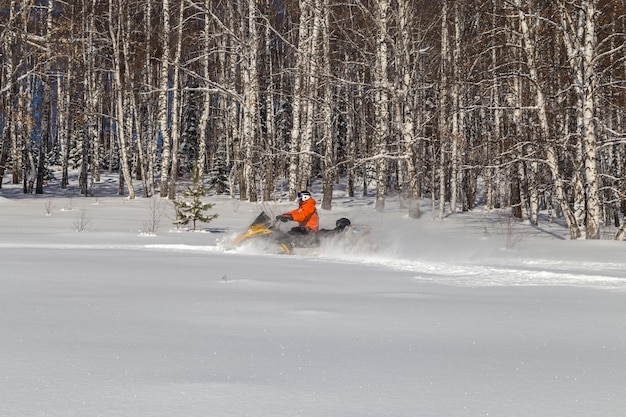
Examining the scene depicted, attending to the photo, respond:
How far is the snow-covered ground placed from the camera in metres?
2.98

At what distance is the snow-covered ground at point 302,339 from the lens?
2979 millimetres

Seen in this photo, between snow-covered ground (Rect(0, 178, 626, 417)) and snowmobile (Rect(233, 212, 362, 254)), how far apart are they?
2.74 meters

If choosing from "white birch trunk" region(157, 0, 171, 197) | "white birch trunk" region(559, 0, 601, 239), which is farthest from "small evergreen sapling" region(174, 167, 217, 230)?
"white birch trunk" region(157, 0, 171, 197)

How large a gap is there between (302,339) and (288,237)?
870 centimetres

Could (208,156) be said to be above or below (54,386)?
above

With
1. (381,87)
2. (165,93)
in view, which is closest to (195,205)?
(381,87)

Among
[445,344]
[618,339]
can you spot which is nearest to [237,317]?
[445,344]

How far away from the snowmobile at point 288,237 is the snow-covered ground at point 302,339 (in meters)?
2.74

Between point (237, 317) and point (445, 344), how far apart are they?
1.64 metres

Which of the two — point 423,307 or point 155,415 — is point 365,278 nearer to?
point 423,307

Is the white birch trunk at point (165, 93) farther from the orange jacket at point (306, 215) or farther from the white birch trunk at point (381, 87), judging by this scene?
the orange jacket at point (306, 215)

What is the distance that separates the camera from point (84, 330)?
446 centimetres

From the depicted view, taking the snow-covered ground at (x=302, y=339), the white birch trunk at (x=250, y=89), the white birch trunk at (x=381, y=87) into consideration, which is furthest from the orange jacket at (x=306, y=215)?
the white birch trunk at (x=250, y=89)

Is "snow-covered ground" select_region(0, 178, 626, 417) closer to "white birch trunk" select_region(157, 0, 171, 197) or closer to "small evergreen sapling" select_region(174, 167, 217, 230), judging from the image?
"small evergreen sapling" select_region(174, 167, 217, 230)
